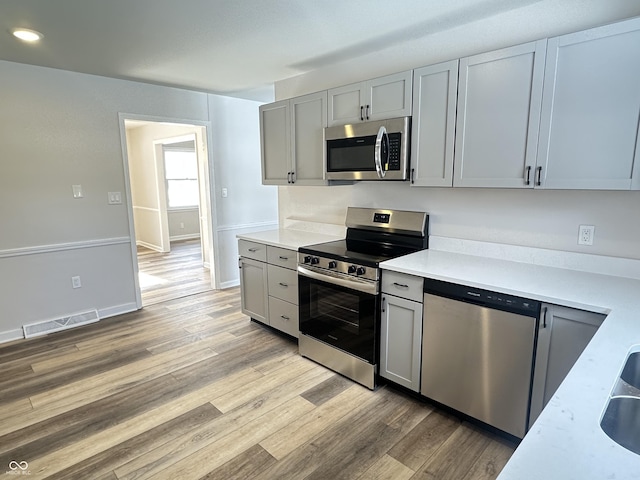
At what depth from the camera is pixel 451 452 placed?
6.48 ft

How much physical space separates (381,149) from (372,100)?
407 millimetres

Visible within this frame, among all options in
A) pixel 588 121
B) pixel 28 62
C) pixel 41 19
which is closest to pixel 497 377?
pixel 588 121

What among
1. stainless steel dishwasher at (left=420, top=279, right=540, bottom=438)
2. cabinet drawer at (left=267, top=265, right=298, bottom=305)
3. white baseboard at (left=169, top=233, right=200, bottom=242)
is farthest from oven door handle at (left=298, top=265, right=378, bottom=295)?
white baseboard at (left=169, top=233, right=200, bottom=242)

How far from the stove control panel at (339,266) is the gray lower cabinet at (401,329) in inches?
3.4

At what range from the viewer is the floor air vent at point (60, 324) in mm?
3463

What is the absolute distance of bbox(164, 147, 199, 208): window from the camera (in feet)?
26.1

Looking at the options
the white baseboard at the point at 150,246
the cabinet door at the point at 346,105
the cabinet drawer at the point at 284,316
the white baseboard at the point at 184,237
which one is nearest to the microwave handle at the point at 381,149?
the cabinet door at the point at 346,105

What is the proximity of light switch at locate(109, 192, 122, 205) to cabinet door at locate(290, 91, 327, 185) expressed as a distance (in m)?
1.97

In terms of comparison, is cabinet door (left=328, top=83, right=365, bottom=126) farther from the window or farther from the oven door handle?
the window

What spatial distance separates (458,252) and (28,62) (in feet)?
13.0

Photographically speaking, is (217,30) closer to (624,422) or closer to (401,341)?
(401,341)

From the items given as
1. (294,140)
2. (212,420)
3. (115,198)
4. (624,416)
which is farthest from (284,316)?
(624,416)

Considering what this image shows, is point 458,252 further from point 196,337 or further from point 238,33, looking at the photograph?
point 196,337

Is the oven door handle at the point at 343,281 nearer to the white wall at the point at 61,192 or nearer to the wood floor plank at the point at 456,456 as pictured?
the wood floor plank at the point at 456,456
